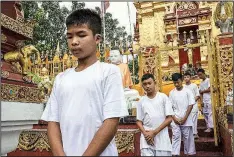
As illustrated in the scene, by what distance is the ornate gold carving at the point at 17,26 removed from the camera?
190cm

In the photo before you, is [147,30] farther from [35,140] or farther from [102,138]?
[102,138]

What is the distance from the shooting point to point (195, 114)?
4902mm

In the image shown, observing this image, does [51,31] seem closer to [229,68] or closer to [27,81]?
[229,68]

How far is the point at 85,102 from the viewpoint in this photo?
3.68 feet

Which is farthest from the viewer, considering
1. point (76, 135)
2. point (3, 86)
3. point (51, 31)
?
point (51, 31)

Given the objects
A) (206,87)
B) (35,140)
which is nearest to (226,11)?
(206,87)

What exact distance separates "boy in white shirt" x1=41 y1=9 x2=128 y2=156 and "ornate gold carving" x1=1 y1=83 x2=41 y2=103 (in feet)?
2.33

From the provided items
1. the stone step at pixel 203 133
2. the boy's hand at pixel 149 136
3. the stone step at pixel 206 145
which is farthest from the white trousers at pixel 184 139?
the boy's hand at pixel 149 136

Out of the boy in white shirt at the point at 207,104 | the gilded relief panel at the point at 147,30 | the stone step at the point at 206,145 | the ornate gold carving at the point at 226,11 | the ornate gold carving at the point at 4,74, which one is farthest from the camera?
the gilded relief panel at the point at 147,30

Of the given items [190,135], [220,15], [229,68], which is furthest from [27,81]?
[220,15]

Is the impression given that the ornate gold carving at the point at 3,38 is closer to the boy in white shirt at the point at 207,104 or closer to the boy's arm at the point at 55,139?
the boy's arm at the point at 55,139

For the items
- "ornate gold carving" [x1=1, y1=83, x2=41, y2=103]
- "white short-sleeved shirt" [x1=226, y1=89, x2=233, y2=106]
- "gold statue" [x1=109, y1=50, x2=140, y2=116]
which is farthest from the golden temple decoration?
"ornate gold carving" [x1=1, y1=83, x2=41, y2=103]

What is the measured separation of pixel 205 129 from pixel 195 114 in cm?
54

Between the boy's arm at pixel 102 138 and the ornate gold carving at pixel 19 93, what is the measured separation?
970mm
